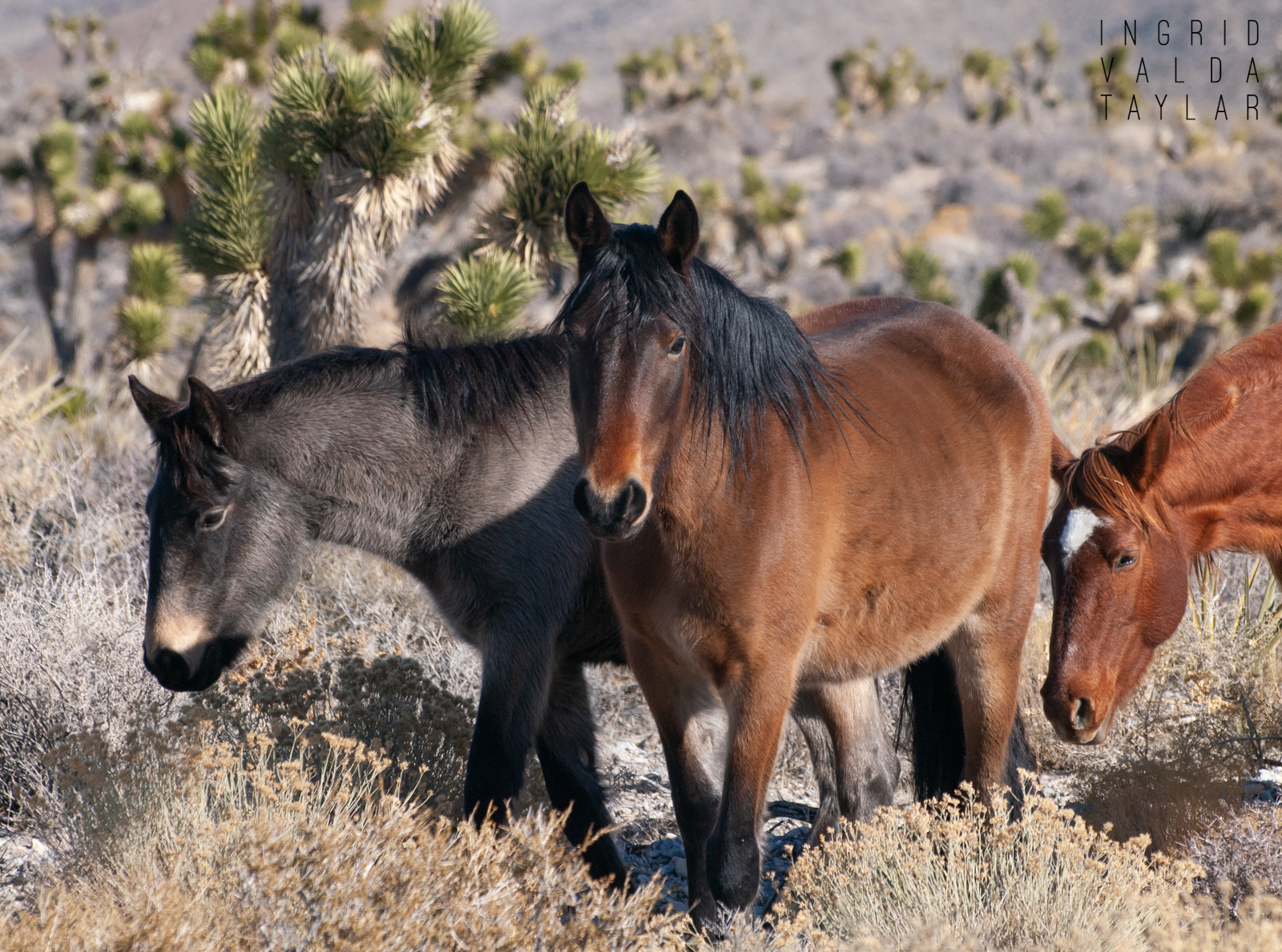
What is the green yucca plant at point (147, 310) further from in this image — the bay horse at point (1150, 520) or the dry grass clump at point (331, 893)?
the bay horse at point (1150, 520)

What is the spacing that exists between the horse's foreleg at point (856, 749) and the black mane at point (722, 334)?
133 centimetres

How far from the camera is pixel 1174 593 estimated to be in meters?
3.95

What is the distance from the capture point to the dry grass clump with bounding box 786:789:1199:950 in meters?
3.33

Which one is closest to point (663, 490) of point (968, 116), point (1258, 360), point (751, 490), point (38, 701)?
point (751, 490)

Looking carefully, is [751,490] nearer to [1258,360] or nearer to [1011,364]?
[1011,364]

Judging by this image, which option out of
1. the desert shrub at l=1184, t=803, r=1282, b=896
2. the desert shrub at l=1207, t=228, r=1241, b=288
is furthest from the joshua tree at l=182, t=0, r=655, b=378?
the desert shrub at l=1207, t=228, r=1241, b=288

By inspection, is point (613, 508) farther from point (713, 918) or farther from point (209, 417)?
point (209, 417)

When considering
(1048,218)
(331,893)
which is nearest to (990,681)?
(331,893)

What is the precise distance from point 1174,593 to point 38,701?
15.5 feet

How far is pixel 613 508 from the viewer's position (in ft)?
9.16

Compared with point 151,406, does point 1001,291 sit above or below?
below

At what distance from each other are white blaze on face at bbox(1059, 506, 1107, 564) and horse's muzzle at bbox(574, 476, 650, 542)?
1856 millimetres

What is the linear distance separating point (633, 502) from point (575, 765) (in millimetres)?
1850

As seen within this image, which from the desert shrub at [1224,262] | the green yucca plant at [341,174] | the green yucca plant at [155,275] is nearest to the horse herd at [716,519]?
the green yucca plant at [341,174]
